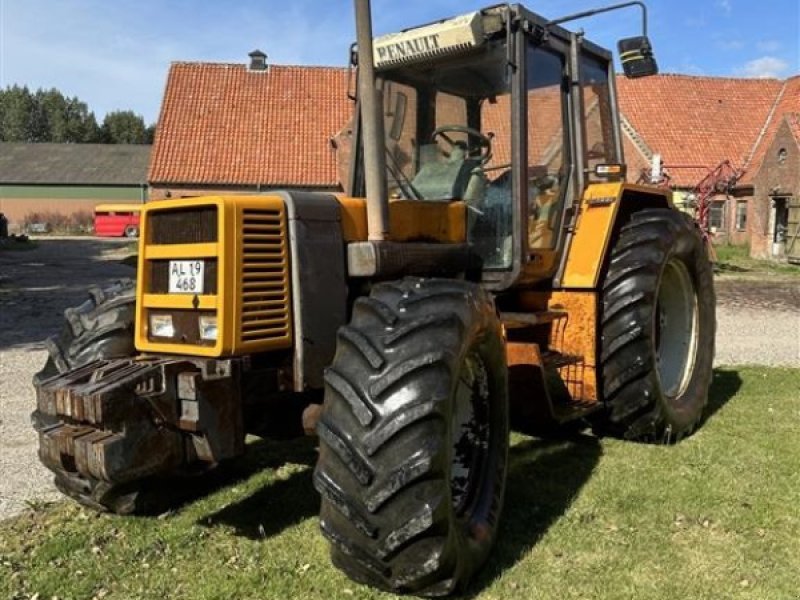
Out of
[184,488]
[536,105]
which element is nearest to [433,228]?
[536,105]

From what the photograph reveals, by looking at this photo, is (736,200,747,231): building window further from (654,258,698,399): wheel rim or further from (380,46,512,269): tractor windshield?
(380,46,512,269): tractor windshield

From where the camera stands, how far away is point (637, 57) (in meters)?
5.08

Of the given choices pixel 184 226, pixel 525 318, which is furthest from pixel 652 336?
pixel 184 226

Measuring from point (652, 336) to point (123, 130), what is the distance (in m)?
103

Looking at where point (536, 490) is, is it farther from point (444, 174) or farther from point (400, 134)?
point (400, 134)

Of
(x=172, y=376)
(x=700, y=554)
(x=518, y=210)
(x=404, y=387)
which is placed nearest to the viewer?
(x=404, y=387)

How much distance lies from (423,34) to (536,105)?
82 centimetres

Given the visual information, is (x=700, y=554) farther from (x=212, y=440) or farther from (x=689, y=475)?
(x=212, y=440)

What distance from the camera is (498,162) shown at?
4.94 meters

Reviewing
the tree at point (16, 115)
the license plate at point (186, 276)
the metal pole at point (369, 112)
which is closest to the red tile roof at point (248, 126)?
the license plate at point (186, 276)

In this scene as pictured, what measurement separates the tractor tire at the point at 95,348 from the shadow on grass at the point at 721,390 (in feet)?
13.6

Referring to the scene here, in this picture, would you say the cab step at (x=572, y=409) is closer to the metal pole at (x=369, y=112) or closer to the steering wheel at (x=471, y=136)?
the steering wheel at (x=471, y=136)

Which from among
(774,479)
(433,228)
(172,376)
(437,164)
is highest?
(437,164)

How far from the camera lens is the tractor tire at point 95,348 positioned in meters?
3.99
